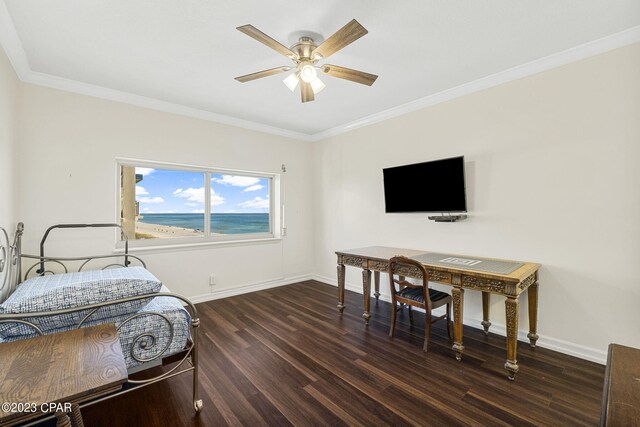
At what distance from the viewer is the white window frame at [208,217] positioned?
3.39 meters

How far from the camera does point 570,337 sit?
8.14ft

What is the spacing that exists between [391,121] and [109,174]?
11.4 ft

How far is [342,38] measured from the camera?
73.4 inches

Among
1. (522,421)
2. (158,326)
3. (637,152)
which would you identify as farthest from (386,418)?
(637,152)

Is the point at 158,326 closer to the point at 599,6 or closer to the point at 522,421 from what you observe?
the point at 522,421

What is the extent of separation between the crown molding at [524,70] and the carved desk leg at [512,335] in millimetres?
2102

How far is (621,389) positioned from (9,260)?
380cm

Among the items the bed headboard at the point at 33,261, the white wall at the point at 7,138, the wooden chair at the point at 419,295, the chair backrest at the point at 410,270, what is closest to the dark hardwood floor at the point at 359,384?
the wooden chair at the point at 419,295

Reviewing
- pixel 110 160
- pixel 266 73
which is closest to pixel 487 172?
pixel 266 73

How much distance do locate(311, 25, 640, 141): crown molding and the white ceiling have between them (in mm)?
74

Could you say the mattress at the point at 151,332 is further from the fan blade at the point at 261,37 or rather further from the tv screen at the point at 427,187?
the tv screen at the point at 427,187

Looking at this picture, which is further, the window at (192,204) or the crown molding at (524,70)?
the window at (192,204)

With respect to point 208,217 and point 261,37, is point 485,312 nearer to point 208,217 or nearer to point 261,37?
point 261,37

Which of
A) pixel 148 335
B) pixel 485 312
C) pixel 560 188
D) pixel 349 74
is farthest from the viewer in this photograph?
pixel 485 312
